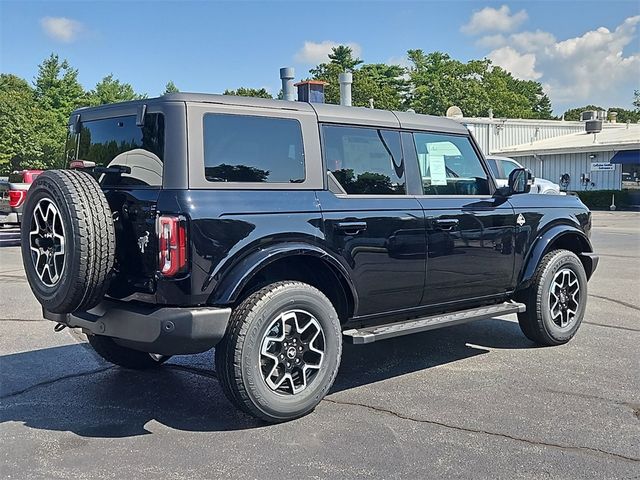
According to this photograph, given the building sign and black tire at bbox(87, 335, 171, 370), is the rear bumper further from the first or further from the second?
the building sign

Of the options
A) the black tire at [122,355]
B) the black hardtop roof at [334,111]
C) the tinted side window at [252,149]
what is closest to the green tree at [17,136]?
the black tire at [122,355]

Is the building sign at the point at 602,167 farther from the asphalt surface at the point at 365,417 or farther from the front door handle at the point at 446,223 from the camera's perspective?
the front door handle at the point at 446,223

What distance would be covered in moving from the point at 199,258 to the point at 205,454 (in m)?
1.06

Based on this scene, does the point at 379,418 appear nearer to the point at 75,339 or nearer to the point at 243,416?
the point at 243,416

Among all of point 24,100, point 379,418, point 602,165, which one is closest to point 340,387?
point 379,418

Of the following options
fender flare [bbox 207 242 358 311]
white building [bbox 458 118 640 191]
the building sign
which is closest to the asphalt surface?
fender flare [bbox 207 242 358 311]

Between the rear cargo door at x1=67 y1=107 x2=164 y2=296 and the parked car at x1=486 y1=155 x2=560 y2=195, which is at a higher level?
the parked car at x1=486 y1=155 x2=560 y2=195

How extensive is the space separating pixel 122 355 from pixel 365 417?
2053 mm

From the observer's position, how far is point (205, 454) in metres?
3.50

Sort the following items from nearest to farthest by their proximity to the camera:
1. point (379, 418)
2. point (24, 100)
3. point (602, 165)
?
point (379, 418)
point (602, 165)
point (24, 100)

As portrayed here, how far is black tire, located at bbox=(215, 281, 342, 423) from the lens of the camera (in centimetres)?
374

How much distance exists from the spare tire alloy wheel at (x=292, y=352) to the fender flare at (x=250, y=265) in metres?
0.34

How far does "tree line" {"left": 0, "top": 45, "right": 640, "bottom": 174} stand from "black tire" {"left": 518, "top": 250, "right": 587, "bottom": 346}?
30472 millimetres

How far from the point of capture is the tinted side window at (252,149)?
12.7 ft
